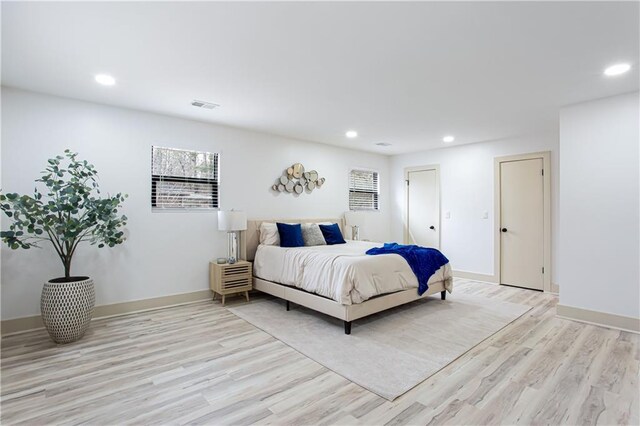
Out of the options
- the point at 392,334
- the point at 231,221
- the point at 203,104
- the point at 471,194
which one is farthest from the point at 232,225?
the point at 471,194

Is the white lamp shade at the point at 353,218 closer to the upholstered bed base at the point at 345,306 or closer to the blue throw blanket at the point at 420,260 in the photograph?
the blue throw blanket at the point at 420,260

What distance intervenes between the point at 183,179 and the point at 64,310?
2.03 metres

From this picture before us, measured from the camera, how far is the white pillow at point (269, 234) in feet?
16.0

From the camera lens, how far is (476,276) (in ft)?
19.1

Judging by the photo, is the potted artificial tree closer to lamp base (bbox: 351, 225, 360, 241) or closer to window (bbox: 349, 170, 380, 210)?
lamp base (bbox: 351, 225, 360, 241)

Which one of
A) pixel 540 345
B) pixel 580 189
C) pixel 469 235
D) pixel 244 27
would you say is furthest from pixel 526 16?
pixel 469 235

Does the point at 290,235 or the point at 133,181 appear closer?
the point at 133,181

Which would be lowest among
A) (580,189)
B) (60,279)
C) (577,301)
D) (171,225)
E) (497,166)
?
(577,301)

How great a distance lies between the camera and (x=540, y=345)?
119 inches

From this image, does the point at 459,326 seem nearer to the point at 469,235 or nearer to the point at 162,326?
the point at 469,235

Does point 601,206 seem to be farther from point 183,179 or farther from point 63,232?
point 63,232

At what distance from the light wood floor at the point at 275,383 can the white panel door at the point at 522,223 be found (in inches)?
73.0

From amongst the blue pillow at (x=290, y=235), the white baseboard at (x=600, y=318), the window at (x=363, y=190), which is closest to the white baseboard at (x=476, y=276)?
the white baseboard at (x=600, y=318)

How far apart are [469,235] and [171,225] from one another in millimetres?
4989
